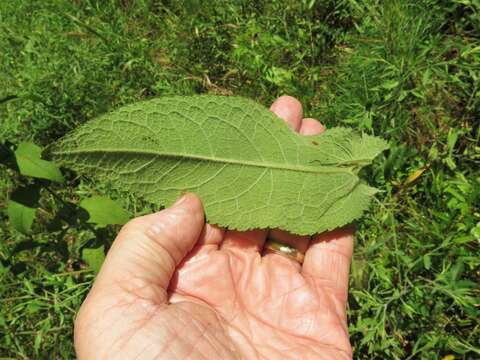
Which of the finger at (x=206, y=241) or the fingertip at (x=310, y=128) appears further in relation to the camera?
the fingertip at (x=310, y=128)

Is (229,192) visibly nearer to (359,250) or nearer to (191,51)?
(359,250)

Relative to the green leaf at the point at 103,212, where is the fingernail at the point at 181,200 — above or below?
above

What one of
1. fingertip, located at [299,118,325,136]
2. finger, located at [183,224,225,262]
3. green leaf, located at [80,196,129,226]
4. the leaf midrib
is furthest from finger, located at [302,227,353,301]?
green leaf, located at [80,196,129,226]

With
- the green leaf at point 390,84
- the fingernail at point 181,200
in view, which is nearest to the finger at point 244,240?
the fingernail at point 181,200

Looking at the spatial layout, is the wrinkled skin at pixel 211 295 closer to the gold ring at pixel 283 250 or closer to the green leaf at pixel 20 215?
the gold ring at pixel 283 250

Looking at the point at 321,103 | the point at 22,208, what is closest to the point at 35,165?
the point at 22,208

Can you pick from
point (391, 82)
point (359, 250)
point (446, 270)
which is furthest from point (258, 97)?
point (446, 270)

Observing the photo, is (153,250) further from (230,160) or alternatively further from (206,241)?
(230,160)
